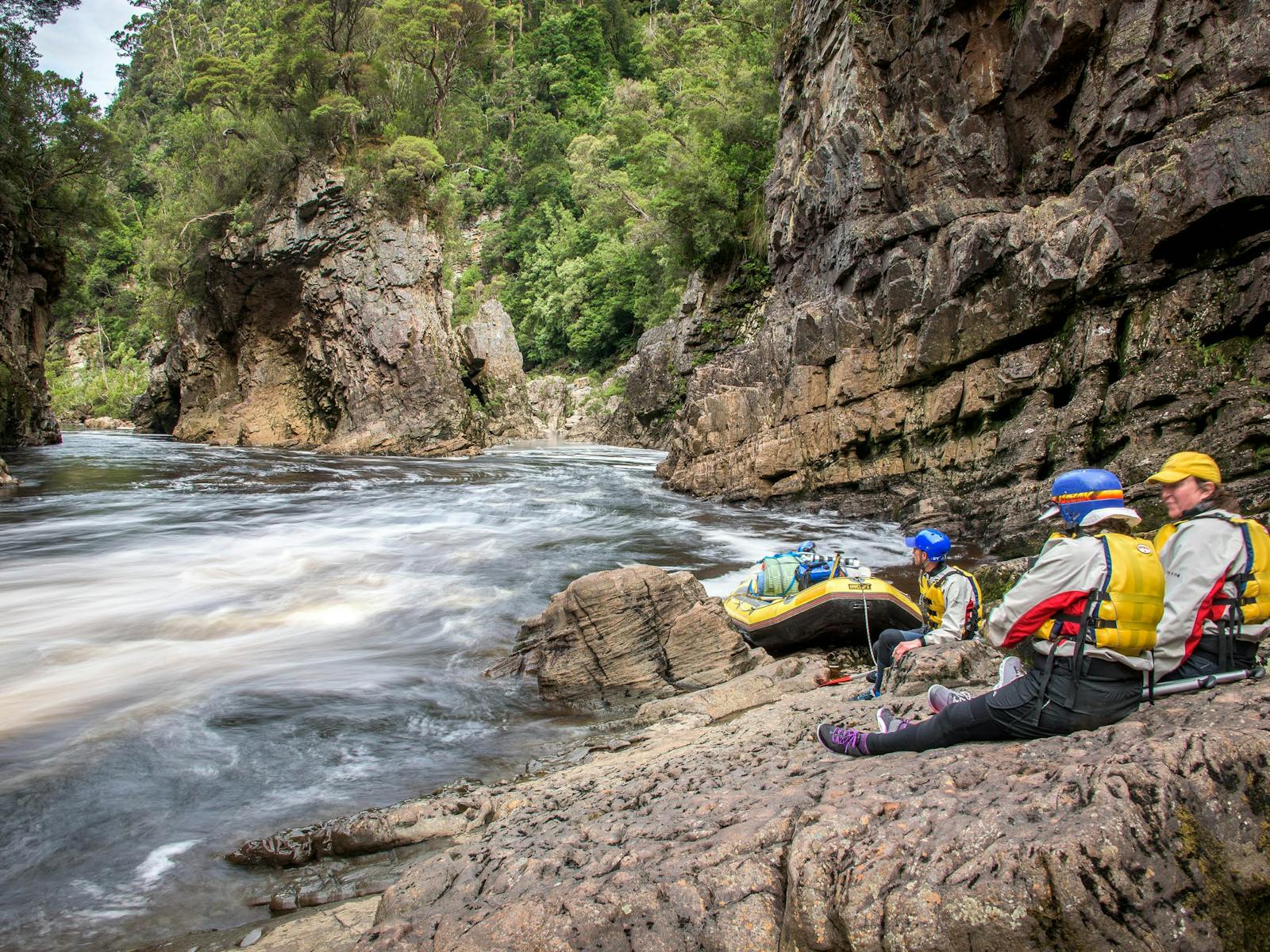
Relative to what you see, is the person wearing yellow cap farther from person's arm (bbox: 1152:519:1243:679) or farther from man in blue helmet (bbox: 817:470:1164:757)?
man in blue helmet (bbox: 817:470:1164:757)

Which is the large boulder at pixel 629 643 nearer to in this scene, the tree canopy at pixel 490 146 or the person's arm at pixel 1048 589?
the person's arm at pixel 1048 589

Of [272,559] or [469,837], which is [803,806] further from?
[272,559]

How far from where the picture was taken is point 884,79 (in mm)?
16469

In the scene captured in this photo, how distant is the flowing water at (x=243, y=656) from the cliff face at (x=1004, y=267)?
2174mm

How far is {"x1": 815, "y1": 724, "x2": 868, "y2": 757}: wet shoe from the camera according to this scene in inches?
140

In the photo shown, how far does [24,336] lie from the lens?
23.9m

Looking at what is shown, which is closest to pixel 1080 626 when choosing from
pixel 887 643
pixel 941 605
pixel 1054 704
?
pixel 1054 704

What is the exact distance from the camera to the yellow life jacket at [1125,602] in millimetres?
2854

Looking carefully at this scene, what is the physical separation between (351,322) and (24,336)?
10.3m

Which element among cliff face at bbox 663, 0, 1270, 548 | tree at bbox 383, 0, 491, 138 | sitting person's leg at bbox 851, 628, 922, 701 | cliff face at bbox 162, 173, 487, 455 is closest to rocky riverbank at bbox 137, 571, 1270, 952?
sitting person's leg at bbox 851, 628, 922, 701

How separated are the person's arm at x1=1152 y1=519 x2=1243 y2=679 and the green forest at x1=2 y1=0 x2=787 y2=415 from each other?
23.5m

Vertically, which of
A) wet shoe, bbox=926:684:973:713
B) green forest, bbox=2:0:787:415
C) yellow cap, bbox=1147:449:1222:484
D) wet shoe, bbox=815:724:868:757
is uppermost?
green forest, bbox=2:0:787:415

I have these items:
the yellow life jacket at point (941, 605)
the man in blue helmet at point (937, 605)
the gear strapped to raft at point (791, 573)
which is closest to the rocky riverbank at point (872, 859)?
the man in blue helmet at point (937, 605)

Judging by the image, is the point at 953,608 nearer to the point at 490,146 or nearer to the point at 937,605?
the point at 937,605
